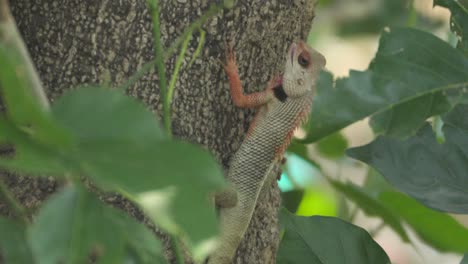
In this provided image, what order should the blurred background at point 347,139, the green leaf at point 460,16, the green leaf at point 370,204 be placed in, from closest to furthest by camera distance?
the green leaf at point 460,16 → the green leaf at point 370,204 → the blurred background at point 347,139

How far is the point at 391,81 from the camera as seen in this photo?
158 centimetres

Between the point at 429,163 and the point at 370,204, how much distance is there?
43 centimetres

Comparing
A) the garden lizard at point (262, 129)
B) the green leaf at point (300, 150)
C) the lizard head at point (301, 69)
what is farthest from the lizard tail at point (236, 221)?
the lizard head at point (301, 69)

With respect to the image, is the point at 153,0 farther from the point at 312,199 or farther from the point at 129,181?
the point at 312,199

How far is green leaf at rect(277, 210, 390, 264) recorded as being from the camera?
6.15ft

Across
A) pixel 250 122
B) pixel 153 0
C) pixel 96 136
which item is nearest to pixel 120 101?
pixel 96 136

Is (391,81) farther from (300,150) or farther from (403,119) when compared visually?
(300,150)

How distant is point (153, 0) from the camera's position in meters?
1.41

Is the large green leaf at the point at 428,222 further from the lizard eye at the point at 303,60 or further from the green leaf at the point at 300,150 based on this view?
the lizard eye at the point at 303,60

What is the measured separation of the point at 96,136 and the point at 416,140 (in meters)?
1.22

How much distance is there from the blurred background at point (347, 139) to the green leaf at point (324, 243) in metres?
0.43

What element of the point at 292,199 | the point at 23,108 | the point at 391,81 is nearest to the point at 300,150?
the point at 292,199

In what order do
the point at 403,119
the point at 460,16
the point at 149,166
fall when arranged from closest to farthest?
the point at 149,166 < the point at 403,119 < the point at 460,16

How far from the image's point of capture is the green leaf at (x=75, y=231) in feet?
2.92
